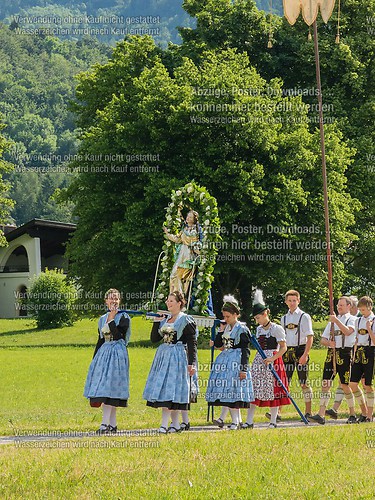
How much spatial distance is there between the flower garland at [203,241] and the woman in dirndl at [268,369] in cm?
181

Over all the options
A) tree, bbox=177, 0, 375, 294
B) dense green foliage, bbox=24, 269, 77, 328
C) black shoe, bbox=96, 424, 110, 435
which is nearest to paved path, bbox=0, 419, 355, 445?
black shoe, bbox=96, 424, 110, 435

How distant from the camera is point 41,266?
79.6 meters

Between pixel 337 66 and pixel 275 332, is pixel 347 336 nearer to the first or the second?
pixel 275 332

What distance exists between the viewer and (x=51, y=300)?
59688 mm

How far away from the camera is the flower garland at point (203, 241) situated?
59.1ft

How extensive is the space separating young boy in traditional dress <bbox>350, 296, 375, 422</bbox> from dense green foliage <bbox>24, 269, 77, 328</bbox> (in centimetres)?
4297

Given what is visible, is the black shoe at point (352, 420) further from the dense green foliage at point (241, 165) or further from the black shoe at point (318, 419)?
the dense green foliage at point (241, 165)

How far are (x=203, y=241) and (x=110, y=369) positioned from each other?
13.3 feet

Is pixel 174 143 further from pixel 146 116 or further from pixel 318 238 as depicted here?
pixel 318 238

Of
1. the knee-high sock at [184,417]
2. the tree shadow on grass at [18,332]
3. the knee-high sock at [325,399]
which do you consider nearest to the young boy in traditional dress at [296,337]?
the knee-high sock at [325,399]

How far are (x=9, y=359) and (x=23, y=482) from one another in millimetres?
27711

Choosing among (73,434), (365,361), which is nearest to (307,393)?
(365,361)

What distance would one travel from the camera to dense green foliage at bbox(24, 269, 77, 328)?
59656 mm

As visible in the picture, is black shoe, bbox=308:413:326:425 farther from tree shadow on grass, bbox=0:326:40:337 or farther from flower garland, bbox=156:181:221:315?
tree shadow on grass, bbox=0:326:40:337
